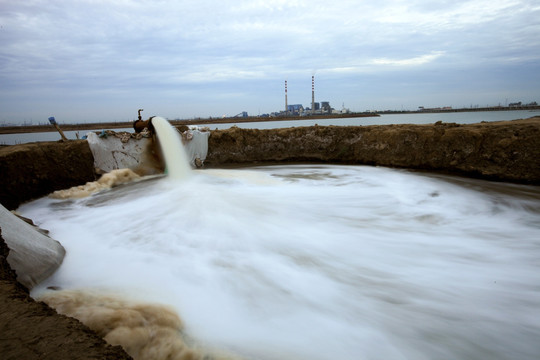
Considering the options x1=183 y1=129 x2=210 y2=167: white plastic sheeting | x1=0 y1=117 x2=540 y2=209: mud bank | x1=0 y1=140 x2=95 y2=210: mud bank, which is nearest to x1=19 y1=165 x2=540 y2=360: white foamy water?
x1=0 y1=140 x2=95 y2=210: mud bank

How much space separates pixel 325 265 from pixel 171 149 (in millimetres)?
4965

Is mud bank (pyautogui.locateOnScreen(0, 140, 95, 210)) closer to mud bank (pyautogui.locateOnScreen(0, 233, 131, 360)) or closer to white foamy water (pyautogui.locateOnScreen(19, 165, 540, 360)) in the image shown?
white foamy water (pyautogui.locateOnScreen(19, 165, 540, 360))

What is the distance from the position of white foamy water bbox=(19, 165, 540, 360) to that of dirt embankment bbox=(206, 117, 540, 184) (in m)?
0.62

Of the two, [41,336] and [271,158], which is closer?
[41,336]

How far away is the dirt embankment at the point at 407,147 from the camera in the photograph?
16.8ft

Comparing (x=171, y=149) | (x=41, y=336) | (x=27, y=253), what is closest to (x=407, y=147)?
(x=171, y=149)

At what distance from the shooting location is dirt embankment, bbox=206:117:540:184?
5117 millimetres

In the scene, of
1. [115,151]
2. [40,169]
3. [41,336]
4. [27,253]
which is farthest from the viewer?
[115,151]

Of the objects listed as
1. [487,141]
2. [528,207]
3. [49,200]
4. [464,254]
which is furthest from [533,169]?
[49,200]

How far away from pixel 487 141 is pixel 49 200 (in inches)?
290

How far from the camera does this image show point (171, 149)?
6.65m

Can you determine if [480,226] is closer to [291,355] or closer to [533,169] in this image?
[533,169]

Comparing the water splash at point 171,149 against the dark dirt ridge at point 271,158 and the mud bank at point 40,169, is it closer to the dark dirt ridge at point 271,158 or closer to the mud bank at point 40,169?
the dark dirt ridge at point 271,158

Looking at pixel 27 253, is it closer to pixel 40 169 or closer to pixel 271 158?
pixel 40 169
